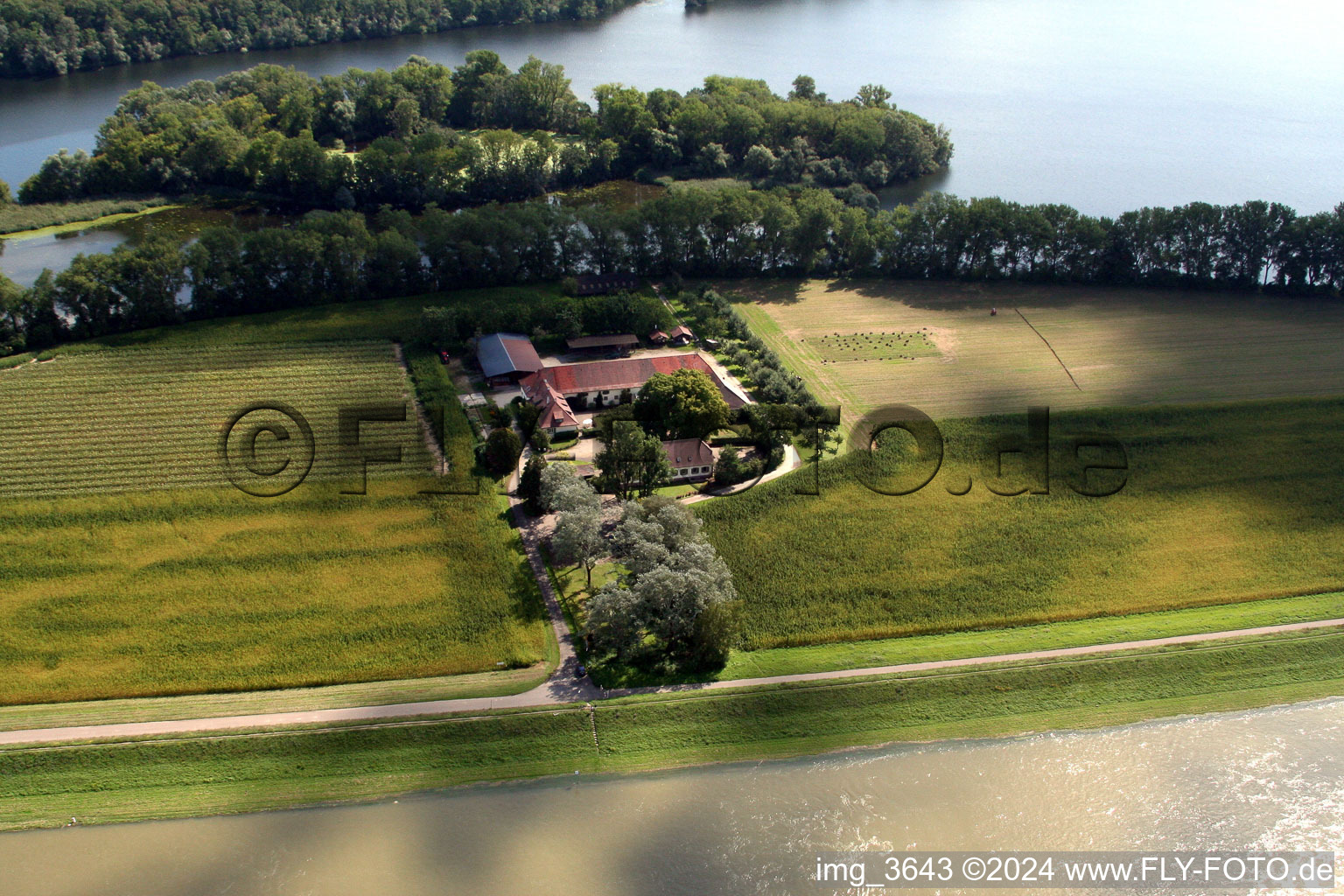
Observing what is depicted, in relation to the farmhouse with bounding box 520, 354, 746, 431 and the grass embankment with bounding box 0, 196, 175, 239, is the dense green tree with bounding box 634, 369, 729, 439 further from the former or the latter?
the grass embankment with bounding box 0, 196, 175, 239

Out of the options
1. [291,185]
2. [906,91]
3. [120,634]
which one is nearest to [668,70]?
[906,91]

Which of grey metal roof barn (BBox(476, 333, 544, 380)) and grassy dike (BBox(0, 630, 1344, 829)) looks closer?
grassy dike (BBox(0, 630, 1344, 829))

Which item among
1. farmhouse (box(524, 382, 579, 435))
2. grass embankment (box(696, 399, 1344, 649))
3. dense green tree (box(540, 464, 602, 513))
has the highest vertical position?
farmhouse (box(524, 382, 579, 435))

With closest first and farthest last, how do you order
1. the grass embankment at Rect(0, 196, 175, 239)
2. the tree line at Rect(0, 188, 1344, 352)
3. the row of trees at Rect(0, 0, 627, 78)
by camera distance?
the tree line at Rect(0, 188, 1344, 352) < the grass embankment at Rect(0, 196, 175, 239) < the row of trees at Rect(0, 0, 627, 78)

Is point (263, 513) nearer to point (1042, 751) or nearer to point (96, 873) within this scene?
point (96, 873)

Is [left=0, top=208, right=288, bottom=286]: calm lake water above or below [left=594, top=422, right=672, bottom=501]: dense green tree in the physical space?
above

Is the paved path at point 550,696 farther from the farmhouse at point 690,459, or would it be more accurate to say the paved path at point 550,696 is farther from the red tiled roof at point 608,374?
the red tiled roof at point 608,374

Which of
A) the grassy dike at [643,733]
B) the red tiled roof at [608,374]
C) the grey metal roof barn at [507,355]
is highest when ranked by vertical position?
the grey metal roof barn at [507,355]

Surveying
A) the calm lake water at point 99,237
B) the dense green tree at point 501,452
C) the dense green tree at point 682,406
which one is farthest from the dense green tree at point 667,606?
the calm lake water at point 99,237

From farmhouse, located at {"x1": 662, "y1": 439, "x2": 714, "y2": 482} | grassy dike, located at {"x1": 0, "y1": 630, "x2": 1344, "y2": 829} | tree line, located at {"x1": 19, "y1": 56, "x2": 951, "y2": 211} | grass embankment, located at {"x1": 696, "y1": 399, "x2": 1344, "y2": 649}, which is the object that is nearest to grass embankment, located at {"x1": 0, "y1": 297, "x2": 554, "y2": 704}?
grassy dike, located at {"x1": 0, "y1": 630, "x2": 1344, "y2": 829}
